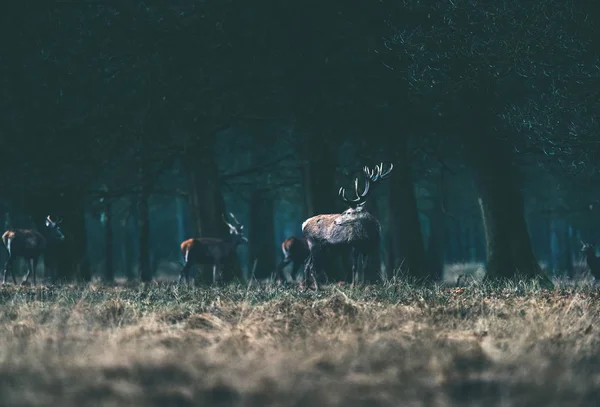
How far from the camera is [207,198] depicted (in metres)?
25.4

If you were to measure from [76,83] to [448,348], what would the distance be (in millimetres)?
14768

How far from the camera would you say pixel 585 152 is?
19672 mm

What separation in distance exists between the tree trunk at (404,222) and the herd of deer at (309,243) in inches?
25.0

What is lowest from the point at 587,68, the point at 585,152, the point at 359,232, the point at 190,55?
the point at 359,232

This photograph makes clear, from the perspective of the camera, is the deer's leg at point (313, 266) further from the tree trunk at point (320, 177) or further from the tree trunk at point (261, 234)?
the tree trunk at point (261, 234)

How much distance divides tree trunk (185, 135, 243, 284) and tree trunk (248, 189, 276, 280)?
7591 mm

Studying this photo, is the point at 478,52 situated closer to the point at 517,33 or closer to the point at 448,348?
the point at 517,33

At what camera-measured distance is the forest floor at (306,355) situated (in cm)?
679

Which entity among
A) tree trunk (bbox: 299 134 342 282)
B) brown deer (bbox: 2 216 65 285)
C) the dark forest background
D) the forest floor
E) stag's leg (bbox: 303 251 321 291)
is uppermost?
the dark forest background

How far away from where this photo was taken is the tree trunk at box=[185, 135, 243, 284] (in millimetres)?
25156

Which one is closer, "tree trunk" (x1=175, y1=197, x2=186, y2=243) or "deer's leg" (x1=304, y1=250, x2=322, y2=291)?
"deer's leg" (x1=304, y1=250, x2=322, y2=291)

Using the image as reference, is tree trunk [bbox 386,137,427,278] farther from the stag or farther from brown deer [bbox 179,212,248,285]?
the stag

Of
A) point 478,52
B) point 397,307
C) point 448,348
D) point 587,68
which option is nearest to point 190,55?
point 478,52

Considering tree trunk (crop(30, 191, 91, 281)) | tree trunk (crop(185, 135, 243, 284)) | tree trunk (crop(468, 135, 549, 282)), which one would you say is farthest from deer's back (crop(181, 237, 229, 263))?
tree trunk (crop(468, 135, 549, 282))
